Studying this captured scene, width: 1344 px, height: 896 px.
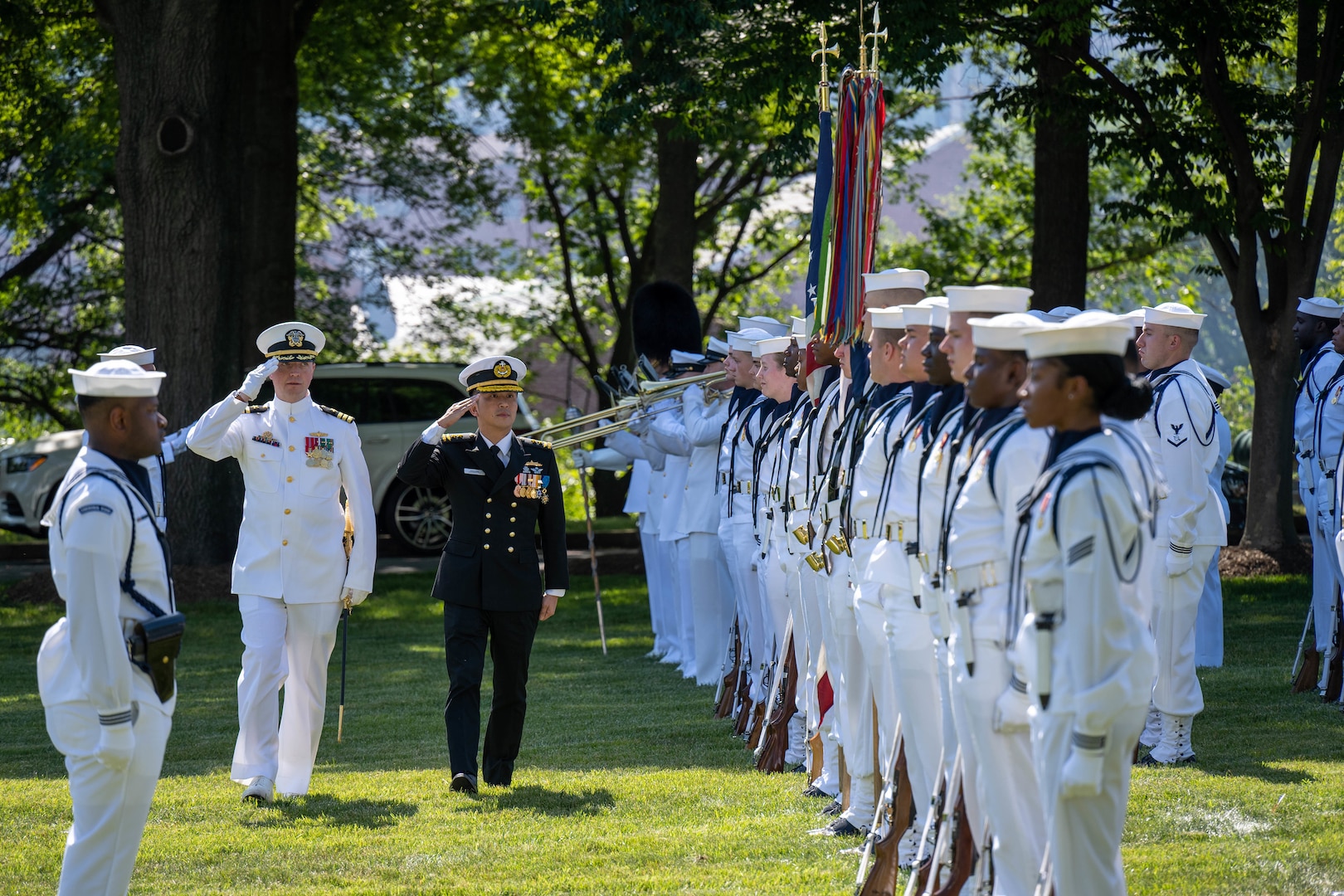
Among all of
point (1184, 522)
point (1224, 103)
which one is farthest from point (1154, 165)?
point (1184, 522)

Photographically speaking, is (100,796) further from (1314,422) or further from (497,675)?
(1314,422)

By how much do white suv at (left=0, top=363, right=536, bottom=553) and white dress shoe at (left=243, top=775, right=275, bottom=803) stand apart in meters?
11.8

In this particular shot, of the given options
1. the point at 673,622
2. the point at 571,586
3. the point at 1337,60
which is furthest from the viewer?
the point at 571,586

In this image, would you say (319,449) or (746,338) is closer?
(319,449)

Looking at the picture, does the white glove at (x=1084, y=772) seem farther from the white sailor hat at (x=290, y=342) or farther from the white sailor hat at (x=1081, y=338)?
the white sailor hat at (x=290, y=342)

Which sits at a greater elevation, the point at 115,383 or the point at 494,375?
the point at 494,375

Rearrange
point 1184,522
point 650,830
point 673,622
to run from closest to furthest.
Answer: point 650,830 → point 1184,522 → point 673,622

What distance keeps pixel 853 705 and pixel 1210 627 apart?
5559 millimetres

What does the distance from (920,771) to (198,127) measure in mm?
13408

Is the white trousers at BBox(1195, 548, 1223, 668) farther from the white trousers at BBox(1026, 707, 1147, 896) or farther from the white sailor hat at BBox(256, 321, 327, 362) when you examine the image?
the white trousers at BBox(1026, 707, 1147, 896)

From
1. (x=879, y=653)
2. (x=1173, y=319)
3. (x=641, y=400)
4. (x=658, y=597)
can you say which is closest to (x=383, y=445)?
(x=658, y=597)

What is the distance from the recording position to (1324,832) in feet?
22.1

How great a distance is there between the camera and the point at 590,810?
7.96 m

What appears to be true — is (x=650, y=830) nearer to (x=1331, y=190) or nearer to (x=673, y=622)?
(x=673, y=622)
